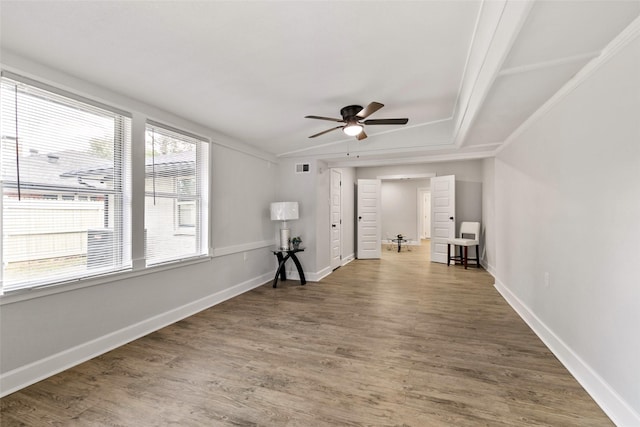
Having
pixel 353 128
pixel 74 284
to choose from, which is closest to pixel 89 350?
pixel 74 284

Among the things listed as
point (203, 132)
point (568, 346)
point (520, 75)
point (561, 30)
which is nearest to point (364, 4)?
point (561, 30)

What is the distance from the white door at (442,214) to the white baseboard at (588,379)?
12.1ft

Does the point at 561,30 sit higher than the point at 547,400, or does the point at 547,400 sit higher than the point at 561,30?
the point at 561,30

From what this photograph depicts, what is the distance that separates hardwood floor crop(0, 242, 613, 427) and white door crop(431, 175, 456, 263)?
334 centimetres

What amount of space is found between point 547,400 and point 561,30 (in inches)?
90.3

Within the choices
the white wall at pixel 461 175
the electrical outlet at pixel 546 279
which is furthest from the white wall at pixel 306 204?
the electrical outlet at pixel 546 279

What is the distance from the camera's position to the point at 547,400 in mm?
1903

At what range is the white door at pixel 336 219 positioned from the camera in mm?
6066

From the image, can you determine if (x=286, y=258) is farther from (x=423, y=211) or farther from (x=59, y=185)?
(x=423, y=211)

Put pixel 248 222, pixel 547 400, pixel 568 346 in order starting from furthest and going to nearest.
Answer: pixel 248 222
pixel 568 346
pixel 547 400

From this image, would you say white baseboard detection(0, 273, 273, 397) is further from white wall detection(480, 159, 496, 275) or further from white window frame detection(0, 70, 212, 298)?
white wall detection(480, 159, 496, 275)

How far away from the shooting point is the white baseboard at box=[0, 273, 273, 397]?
2.03 meters

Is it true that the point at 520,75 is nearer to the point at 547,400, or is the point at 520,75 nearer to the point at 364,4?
the point at 364,4

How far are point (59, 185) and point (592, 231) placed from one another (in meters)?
4.05
